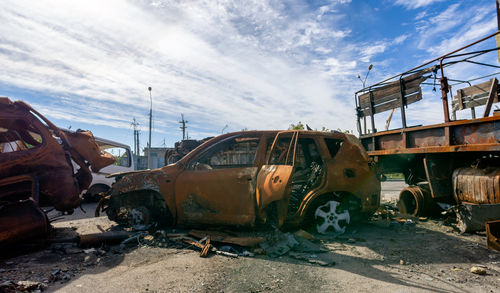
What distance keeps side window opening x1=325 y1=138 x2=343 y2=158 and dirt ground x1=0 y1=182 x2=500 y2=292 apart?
1.44m

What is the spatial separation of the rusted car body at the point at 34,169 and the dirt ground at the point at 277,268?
A: 47 centimetres

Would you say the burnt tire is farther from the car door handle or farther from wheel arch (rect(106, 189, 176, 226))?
wheel arch (rect(106, 189, 176, 226))

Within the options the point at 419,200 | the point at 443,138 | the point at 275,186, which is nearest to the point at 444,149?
the point at 443,138

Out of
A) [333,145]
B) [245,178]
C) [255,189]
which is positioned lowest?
[255,189]

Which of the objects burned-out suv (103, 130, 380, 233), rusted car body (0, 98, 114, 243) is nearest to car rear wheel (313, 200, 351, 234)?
burned-out suv (103, 130, 380, 233)

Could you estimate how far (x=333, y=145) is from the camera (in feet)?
15.7

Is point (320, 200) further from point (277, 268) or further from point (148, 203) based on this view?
point (148, 203)

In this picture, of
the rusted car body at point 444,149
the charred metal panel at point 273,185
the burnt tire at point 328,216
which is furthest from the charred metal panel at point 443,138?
the charred metal panel at point 273,185

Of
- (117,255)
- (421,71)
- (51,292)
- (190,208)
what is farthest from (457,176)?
(51,292)

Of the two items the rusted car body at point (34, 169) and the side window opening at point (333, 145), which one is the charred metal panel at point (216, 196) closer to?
the side window opening at point (333, 145)

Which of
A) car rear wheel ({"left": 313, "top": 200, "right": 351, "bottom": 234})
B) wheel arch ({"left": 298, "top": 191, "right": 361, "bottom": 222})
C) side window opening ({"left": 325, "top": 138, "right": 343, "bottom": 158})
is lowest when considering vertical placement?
car rear wheel ({"left": 313, "top": 200, "right": 351, "bottom": 234})

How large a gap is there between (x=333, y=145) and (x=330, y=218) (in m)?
1.27

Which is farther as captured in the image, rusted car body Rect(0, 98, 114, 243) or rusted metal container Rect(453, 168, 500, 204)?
rusted metal container Rect(453, 168, 500, 204)

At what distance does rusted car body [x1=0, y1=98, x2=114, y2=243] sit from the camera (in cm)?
355
